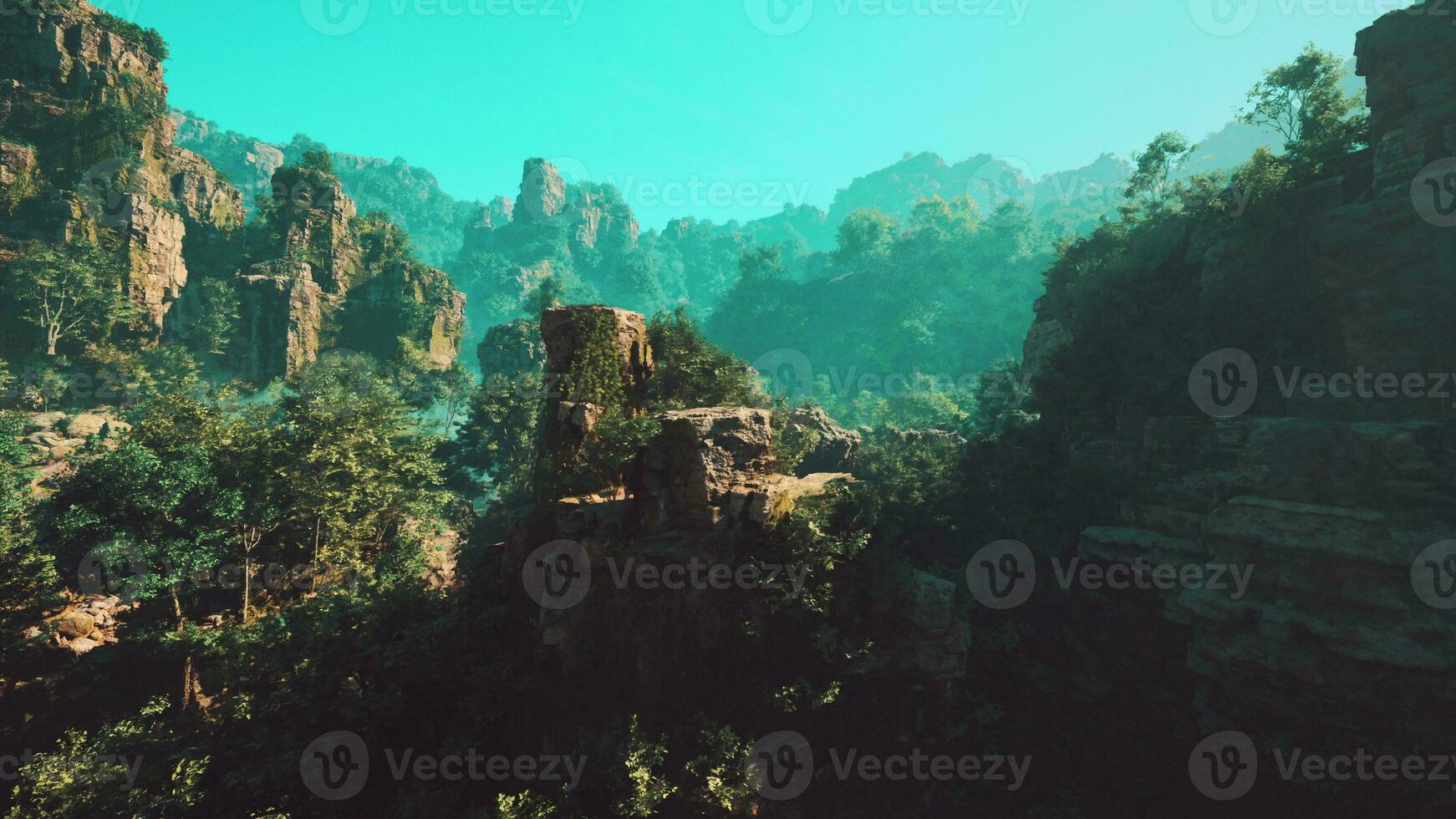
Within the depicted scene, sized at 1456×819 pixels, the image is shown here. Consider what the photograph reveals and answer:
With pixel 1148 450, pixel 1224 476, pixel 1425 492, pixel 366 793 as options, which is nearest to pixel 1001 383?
pixel 1148 450

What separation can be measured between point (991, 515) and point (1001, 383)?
16.7 meters

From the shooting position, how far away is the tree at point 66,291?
96.5 ft

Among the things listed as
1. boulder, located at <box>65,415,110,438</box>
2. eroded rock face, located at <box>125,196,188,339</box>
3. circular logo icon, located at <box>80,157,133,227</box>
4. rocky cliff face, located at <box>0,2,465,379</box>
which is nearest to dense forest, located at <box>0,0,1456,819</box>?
boulder, located at <box>65,415,110,438</box>

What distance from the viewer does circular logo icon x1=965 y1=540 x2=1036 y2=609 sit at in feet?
54.9

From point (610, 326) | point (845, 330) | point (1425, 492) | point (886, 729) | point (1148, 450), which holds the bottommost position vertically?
point (886, 729)

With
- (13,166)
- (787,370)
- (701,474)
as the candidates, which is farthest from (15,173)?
(787,370)

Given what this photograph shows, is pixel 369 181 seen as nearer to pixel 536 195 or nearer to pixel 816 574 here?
pixel 536 195

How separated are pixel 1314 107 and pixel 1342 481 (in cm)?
1550

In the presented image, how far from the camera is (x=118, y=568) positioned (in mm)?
14750

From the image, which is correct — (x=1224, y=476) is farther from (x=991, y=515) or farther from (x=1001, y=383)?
(x=1001, y=383)

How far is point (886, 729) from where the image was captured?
12.9 meters
